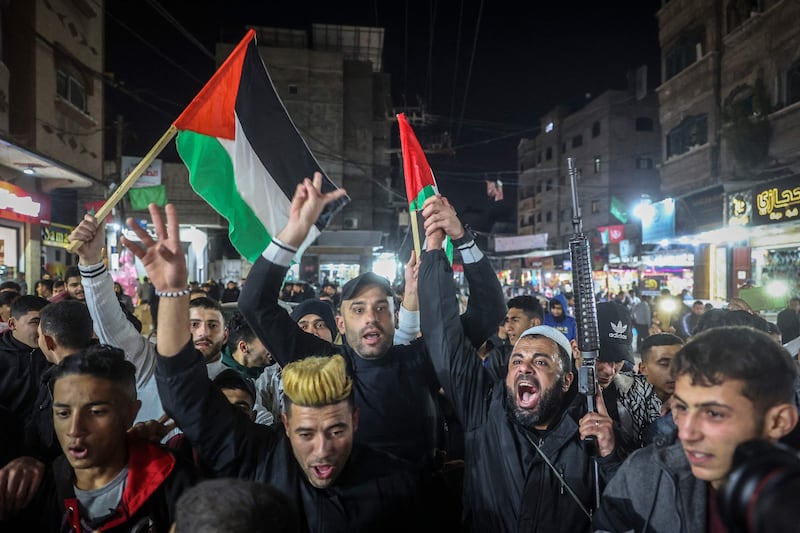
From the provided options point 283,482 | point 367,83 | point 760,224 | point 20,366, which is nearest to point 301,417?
point 283,482

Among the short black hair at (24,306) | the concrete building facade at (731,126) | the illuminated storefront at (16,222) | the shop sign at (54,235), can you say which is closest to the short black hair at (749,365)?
the short black hair at (24,306)

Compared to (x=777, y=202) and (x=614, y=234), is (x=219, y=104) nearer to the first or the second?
(x=777, y=202)

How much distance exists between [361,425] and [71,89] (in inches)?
750

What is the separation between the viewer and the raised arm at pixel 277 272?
104 inches

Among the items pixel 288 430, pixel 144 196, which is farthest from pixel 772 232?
pixel 144 196

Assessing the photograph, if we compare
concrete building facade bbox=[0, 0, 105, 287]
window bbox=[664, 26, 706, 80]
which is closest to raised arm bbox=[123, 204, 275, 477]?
concrete building facade bbox=[0, 0, 105, 287]

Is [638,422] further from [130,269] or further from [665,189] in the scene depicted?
[665,189]

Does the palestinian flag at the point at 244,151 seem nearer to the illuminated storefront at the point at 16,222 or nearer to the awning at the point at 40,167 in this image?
the awning at the point at 40,167

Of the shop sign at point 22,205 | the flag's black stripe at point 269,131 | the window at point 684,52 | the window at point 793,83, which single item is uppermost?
the window at point 684,52

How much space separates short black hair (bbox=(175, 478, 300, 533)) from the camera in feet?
4.66

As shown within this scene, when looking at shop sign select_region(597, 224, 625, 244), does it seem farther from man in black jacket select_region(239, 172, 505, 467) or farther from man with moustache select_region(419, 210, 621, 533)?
man with moustache select_region(419, 210, 621, 533)

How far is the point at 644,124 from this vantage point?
44.2 meters

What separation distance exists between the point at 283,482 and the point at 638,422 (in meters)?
2.80

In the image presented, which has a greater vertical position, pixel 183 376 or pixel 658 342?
pixel 183 376
